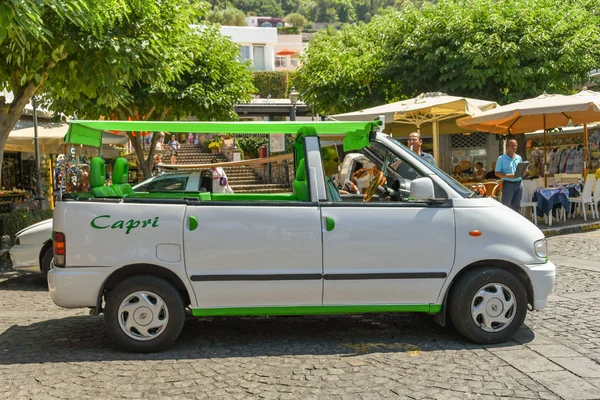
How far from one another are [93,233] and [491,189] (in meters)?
10.4

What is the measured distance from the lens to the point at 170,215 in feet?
17.3

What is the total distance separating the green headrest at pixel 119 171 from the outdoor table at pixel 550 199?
958 cm

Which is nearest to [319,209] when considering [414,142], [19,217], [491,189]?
[414,142]

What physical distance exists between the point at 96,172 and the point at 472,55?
623 inches

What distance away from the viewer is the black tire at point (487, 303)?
533 cm

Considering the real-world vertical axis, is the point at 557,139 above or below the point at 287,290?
above

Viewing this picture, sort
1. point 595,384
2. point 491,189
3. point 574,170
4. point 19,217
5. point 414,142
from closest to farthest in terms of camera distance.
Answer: point 595,384 < point 414,142 < point 19,217 < point 491,189 < point 574,170

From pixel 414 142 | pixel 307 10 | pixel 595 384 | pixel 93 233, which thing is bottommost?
pixel 595 384

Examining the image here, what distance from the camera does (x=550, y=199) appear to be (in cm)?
1298

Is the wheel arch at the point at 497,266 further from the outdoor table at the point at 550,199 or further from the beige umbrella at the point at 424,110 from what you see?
the outdoor table at the point at 550,199

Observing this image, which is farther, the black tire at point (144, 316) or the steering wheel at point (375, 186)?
the steering wheel at point (375, 186)

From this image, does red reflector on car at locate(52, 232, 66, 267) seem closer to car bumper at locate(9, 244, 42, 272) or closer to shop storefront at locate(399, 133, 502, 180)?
car bumper at locate(9, 244, 42, 272)

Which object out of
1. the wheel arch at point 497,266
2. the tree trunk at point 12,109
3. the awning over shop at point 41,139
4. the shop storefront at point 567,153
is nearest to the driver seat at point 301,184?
the wheel arch at point 497,266

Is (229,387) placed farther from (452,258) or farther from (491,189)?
(491,189)
